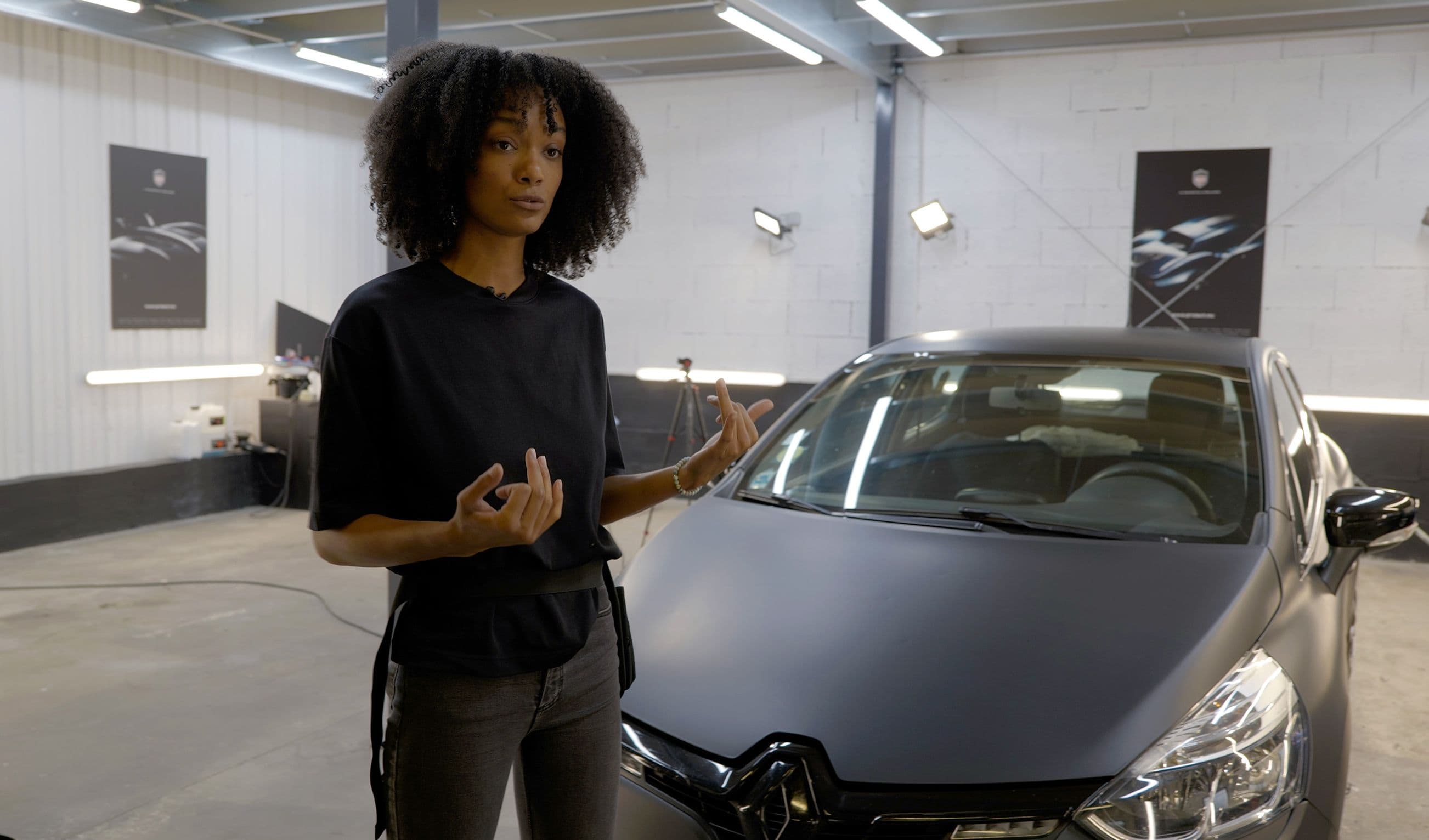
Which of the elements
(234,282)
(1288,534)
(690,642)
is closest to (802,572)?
(690,642)

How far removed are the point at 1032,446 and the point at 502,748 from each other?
1.72 metres

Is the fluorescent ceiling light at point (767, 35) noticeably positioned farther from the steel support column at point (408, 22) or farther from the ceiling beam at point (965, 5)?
the steel support column at point (408, 22)

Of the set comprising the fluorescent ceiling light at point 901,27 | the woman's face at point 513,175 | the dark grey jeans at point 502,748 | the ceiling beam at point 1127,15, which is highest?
the ceiling beam at point 1127,15

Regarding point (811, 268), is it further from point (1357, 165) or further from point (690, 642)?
point (690, 642)

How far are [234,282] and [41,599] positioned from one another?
3014mm

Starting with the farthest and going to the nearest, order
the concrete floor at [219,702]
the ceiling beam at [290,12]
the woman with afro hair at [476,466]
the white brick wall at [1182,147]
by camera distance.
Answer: the white brick wall at [1182,147], the ceiling beam at [290,12], the concrete floor at [219,702], the woman with afro hair at [476,466]

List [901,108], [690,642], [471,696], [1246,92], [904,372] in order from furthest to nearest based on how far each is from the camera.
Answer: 1. [901,108]
2. [1246,92]
3. [904,372]
4. [690,642]
5. [471,696]

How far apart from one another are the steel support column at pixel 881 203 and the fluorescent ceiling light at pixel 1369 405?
2540mm

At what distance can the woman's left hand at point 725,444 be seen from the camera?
143cm

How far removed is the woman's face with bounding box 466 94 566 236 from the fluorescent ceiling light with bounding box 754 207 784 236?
6.20 metres

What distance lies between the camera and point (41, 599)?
4.90 meters

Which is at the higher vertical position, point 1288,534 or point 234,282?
point 234,282

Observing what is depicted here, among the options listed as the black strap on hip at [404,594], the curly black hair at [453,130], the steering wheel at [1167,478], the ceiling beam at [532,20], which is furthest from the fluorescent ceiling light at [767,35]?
the black strap on hip at [404,594]

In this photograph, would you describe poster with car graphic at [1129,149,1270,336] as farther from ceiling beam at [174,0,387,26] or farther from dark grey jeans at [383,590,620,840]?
dark grey jeans at [383,590,620,840]
